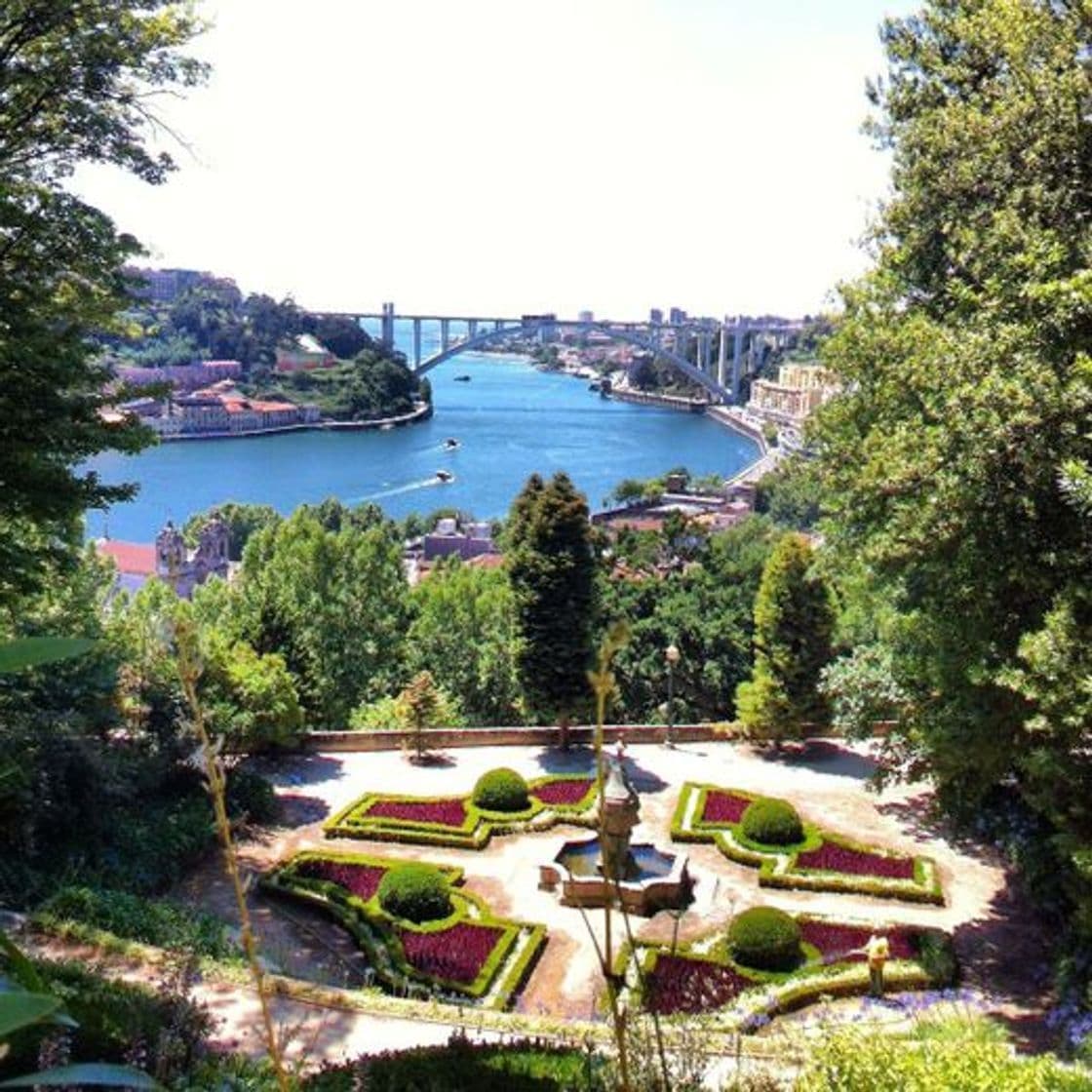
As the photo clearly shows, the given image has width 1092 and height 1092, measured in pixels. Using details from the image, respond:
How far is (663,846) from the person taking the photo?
1295 centimetres

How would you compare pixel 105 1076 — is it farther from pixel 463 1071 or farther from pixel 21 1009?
pixel 463 1071

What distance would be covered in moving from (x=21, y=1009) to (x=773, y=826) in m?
12.3

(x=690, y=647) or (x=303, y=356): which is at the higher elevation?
(x=303, y=356)

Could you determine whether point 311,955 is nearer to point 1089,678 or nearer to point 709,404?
point 1089,678

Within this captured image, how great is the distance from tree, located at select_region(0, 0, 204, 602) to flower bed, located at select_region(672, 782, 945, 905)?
7703 millimetres

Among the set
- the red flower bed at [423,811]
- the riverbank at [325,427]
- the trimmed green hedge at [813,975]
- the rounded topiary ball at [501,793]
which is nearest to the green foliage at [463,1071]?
the trimmed green hedge at [813,975]

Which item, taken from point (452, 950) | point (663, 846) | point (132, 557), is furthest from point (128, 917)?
point (132, 557)

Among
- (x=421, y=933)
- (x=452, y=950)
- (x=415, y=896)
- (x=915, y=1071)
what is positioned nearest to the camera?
(x=915, y=1071)

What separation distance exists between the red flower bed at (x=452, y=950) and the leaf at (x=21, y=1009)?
9338 millimetres

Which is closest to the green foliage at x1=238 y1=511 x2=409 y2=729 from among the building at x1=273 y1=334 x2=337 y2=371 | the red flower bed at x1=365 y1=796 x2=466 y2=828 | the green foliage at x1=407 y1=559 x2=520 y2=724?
the green foliage at x1=407 y1=559 x2=520 y2=724

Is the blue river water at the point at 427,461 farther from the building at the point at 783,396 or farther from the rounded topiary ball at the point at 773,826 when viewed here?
the rounded topiary ball at the point at 773,826

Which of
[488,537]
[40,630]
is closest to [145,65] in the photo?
[40,630]

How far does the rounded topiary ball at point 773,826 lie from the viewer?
12.7 meters

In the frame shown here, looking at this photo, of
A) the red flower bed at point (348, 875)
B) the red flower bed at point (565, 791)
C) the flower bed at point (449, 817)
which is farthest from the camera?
the red flower bed at point (565, 791)
